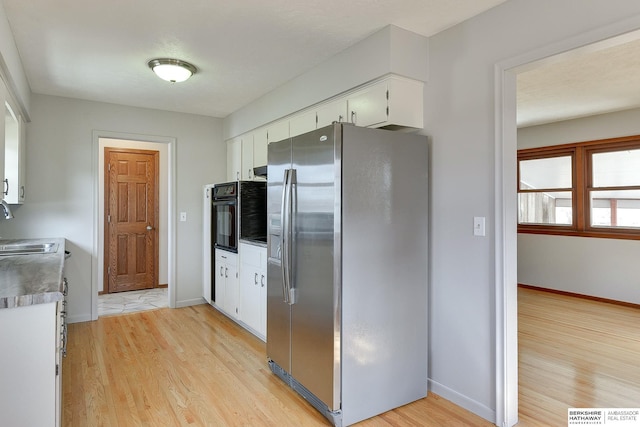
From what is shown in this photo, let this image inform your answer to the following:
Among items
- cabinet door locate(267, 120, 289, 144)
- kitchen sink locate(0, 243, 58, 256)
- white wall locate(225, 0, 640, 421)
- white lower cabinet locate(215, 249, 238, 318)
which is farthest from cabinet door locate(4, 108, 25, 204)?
white wall locate(225, 0, 640, 421)

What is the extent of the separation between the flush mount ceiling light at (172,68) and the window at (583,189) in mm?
5206

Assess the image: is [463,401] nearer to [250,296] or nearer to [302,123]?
[250,296]

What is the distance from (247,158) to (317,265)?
2548mm

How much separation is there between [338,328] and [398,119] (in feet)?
4.65

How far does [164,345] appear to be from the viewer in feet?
11.4

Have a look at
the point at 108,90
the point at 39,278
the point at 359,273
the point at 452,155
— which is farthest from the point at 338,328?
the point at 108,90

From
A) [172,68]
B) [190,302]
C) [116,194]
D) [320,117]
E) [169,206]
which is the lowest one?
[190,302]

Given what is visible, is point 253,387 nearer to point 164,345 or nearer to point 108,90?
point 164,345

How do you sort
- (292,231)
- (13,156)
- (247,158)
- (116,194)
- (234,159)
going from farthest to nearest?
1. (116,194)
2. (234,159)
3. (247,158)
4. (13,156)
5. (292,231)

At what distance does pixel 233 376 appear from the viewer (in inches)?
112

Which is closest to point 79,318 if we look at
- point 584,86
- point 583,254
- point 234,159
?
point 234,159

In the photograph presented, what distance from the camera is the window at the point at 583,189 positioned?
4926mm

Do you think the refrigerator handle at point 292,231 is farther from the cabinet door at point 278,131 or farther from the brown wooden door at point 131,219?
the brown wooden door at point 131,219

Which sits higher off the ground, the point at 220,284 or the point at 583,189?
the point at 583,189
